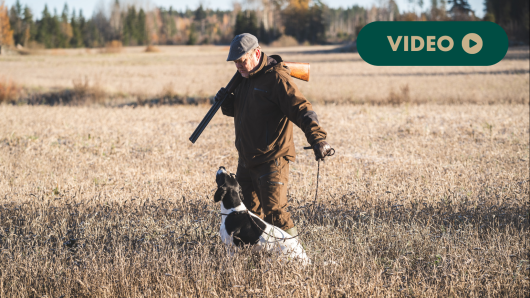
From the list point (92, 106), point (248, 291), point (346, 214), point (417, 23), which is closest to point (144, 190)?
point (346, 214)

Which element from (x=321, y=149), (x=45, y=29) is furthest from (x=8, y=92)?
(x=45, y=29)

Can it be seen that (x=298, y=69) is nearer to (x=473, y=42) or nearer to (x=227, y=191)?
(x=227, y=191)

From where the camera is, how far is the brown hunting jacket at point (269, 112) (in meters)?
3.36

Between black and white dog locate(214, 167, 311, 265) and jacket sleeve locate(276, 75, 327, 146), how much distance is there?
2.27ft

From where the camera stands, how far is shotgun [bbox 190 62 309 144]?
148 inches

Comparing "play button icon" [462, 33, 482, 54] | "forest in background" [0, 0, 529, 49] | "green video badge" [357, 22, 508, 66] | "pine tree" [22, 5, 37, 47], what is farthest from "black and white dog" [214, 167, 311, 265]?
"pine tree" [22, 5, 37, 47]

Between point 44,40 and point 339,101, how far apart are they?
6761 cm

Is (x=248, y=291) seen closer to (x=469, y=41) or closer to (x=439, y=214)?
(x=439, y=214)

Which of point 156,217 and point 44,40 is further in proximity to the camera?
point 44,40

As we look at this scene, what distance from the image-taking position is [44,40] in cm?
6831

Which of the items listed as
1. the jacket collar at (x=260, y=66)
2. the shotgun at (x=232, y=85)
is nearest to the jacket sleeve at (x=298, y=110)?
the jacket collar at (x=260, y=66)

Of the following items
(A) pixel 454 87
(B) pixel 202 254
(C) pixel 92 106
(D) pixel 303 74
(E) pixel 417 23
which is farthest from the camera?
(A) pixel 454 87

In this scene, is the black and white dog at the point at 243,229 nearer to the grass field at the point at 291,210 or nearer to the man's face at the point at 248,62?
the grass field at the point at 291,210

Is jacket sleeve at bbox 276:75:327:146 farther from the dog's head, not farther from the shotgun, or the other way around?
the dog's head
